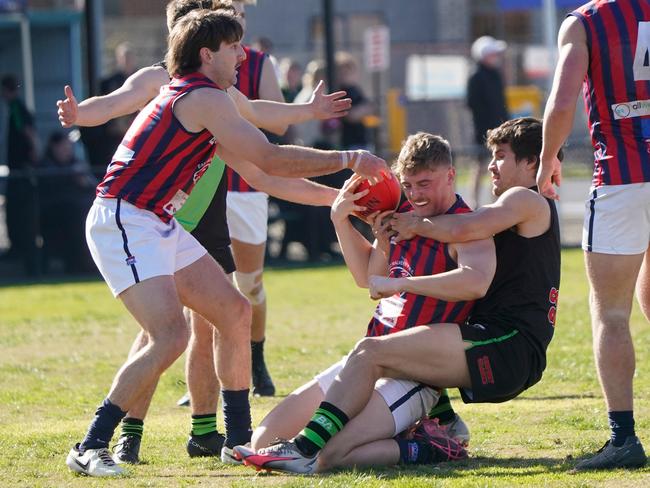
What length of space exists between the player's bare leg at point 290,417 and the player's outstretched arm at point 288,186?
2.95ft

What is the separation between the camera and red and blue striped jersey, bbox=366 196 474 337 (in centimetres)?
546

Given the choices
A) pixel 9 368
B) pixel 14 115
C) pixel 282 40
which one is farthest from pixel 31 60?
pixel 282 40

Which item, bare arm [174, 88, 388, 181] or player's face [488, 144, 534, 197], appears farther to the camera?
player's face [488, 144, 534, 197]

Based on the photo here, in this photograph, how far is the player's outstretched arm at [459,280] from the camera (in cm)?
527

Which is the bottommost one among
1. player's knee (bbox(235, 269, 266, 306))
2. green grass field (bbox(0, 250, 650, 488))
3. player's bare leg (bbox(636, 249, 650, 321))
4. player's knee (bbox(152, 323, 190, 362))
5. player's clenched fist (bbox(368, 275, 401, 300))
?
green grass field (bbox(0, 250, 650, 488))

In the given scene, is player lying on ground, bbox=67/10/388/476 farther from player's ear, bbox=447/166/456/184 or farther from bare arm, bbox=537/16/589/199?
bare arm, bbox=537/16/589/199

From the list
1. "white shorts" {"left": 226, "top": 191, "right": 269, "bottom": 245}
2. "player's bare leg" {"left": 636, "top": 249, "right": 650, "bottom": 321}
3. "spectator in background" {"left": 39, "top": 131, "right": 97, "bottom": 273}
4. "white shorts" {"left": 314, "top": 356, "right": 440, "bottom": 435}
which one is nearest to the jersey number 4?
"player's bare leg" {"left": 636, "top": 249, "right": 650, "bottom": 321}

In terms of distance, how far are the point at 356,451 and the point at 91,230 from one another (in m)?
1.46

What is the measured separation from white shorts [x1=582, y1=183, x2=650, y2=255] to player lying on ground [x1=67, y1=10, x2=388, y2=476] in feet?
3.04

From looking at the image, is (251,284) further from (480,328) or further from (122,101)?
(480,328)

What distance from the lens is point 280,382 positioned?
795 cm

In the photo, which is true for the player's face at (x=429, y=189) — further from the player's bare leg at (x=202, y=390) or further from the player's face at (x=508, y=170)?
the player's bare leg at (x=202, y=390)

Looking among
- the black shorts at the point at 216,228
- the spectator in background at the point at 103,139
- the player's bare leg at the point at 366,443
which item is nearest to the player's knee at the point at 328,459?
the player's bare leg at the point at 366,443

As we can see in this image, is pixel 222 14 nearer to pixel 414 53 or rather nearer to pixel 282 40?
pixel 414 53
